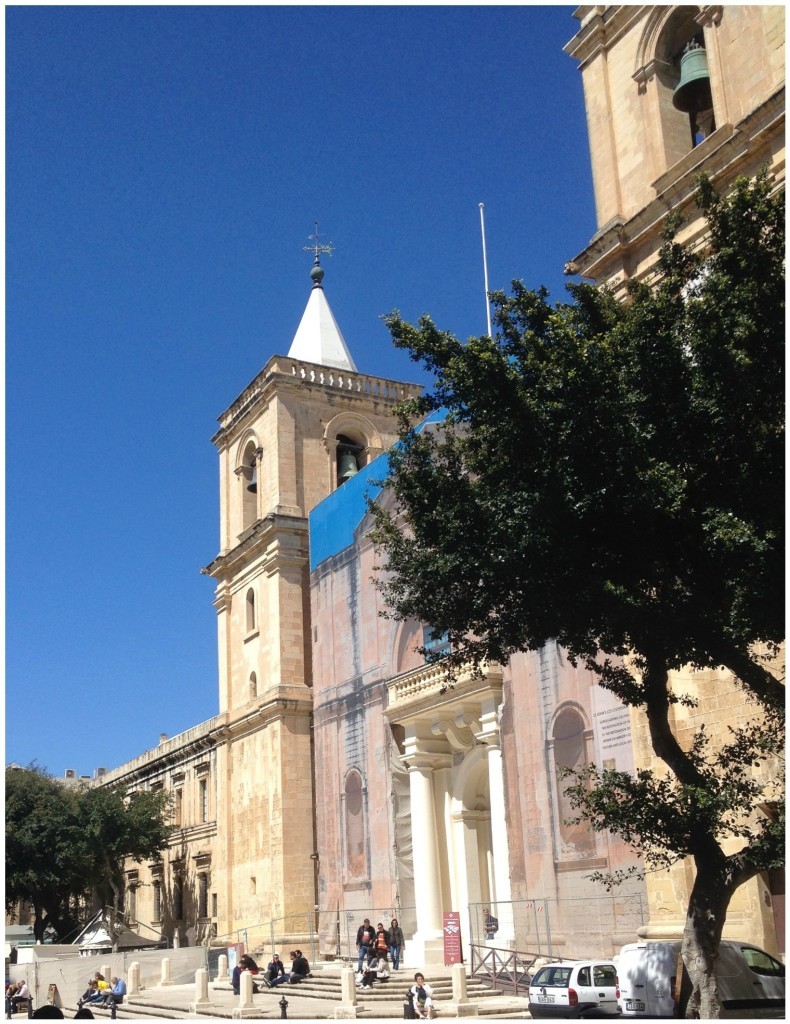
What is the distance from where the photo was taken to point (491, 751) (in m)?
25.9

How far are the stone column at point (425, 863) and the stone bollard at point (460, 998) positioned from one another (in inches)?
216

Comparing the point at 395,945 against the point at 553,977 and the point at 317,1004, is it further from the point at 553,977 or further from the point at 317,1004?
the point at 553,977

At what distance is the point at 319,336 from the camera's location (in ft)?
139

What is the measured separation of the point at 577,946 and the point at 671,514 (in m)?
13.6

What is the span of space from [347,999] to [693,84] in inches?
715

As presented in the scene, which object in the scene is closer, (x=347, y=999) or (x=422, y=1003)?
(x=422, y=1003)

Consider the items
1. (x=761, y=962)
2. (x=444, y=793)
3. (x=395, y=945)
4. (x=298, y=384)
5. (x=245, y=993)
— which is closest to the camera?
(x=761, y=962)

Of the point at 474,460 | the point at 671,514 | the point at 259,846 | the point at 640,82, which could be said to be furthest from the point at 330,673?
the point at 671,514

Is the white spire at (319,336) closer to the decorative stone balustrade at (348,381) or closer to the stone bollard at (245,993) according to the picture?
the decorative stone balustrade at (348,381)

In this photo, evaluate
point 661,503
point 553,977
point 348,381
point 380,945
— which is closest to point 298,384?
point 348,381

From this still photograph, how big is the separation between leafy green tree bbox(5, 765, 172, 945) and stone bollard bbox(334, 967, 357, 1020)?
1847 cm

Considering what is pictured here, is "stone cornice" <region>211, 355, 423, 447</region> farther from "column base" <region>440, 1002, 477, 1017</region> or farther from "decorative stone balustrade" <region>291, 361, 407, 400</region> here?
"column base" <region>440, 1002, 477, 1017</region>

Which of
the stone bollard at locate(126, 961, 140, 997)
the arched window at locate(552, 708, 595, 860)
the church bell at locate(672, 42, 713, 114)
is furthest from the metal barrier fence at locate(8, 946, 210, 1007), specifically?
the church bell at locate(672, 42, 713, 114)

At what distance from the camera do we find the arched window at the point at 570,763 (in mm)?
22562
